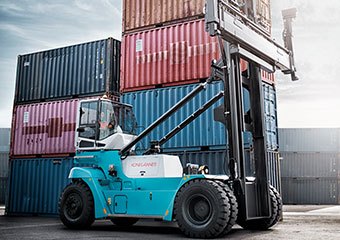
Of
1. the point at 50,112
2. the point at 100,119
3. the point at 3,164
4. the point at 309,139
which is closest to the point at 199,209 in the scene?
the point at 100,119

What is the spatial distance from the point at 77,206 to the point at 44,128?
7.36 metres

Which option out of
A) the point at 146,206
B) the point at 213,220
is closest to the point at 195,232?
the point at 213,220

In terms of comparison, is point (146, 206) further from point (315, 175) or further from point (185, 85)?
point (315, 175)

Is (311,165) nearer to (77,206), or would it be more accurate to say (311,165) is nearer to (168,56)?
(168,56)

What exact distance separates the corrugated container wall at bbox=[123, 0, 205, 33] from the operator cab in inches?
196

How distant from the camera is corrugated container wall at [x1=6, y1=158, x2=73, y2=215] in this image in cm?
1641

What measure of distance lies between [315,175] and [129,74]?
26.8 meters

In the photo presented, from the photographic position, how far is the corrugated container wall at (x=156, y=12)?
15.0 meters

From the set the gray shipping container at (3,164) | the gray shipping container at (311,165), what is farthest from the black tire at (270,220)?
the gray shipping container at (3,164)

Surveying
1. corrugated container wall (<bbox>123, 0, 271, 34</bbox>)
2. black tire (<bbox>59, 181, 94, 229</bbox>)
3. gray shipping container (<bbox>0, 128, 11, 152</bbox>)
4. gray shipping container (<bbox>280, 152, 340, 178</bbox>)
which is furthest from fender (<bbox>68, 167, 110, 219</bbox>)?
gray shipping container (<bbox>0, 128, 11, 152</bbox>)

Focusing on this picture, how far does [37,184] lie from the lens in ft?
55.8

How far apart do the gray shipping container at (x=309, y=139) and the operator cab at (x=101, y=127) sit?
30166 mm

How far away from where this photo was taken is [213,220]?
8.47 m

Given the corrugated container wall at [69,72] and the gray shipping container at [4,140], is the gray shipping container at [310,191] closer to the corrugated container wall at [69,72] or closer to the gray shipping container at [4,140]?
the gray shipping container at [4,140]
